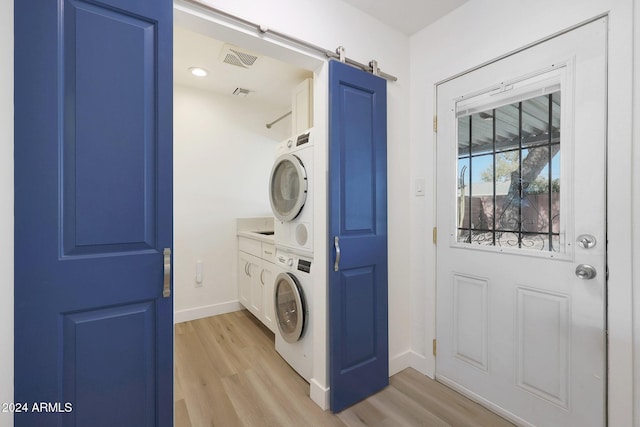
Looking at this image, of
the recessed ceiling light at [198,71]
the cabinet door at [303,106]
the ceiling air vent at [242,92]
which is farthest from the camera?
the ceiling air vent at [242,92]

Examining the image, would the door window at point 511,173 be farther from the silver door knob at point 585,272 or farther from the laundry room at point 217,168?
the laundry room at point 217,168

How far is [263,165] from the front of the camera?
139 inches

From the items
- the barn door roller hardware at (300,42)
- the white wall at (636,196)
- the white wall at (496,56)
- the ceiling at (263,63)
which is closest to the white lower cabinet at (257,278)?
the white wall at (496,56)

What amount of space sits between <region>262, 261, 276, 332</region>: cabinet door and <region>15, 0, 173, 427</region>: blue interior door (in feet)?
4.13

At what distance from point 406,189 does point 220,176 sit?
220cm

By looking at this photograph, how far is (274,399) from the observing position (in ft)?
5.73

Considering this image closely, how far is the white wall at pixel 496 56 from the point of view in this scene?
1187 millimetres

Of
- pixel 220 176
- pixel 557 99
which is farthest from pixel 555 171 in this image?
pixel 220 176

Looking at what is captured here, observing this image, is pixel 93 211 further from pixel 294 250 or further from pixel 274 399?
pixel 274 399

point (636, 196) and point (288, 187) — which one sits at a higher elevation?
point (288, 187)

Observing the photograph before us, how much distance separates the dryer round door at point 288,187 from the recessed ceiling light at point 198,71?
1.30 m

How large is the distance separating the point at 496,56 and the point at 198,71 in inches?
98.0

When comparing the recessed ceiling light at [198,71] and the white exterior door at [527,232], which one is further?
the recessed ceiling light at [198,71]

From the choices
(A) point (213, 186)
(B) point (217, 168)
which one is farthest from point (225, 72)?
(A) point (213, 186)
